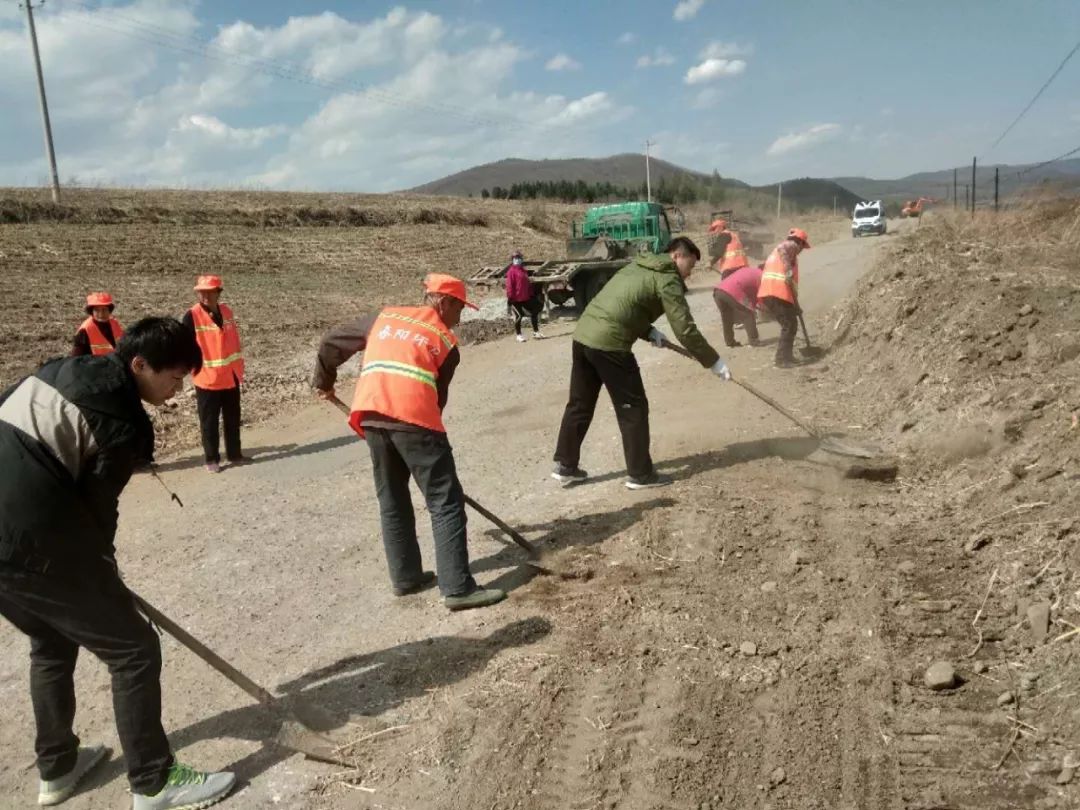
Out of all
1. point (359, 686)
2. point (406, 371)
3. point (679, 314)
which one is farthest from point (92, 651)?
point (679, 314)

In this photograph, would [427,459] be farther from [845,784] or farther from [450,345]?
[845,784]

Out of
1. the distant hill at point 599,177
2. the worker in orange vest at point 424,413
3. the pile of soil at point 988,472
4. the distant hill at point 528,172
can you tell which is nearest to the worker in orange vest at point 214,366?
the worker in orange vest at point 424,413

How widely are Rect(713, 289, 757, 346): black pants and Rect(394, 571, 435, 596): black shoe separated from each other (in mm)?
7353

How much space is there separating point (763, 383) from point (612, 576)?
4.99 m

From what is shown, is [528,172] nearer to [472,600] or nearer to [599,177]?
[599,177]

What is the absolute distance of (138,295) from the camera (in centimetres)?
1797

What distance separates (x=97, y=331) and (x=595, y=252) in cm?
1109

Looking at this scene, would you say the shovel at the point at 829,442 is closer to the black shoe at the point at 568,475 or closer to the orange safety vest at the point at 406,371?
the black shoe at the point at 568,475

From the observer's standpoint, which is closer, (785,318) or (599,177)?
(785,318)

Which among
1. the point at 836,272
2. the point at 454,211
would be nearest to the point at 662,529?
the point at 836,272

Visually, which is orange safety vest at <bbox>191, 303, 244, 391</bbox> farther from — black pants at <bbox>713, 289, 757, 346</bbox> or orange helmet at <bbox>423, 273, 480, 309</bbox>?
black pants at <bbox>713, 289, 757, 346</bbox>

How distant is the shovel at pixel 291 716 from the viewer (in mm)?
3205

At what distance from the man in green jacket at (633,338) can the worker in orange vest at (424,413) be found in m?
1.69

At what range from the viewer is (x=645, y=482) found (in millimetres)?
6102
